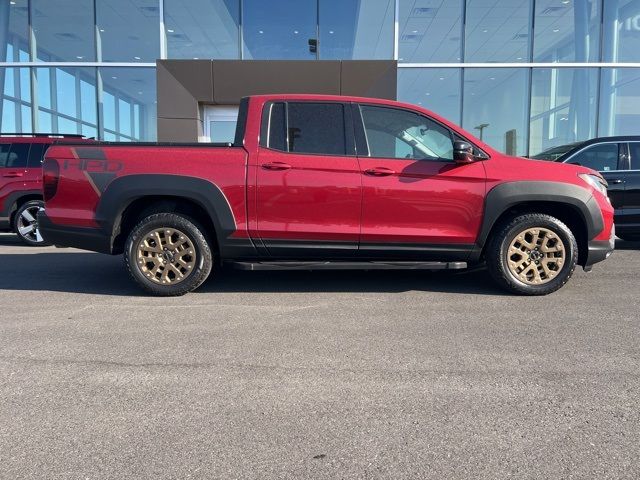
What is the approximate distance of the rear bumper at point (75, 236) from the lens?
16.5ft

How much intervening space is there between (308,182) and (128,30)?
1235 centimetres

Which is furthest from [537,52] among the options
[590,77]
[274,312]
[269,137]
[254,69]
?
[274,312]

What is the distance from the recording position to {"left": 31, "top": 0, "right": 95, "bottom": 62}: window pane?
14625mm

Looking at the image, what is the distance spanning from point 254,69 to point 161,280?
9.66 m

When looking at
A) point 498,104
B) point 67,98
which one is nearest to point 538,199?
point 498,104

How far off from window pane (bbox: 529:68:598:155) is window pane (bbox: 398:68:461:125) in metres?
2.17

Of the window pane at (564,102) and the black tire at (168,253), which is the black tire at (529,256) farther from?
the window pane at (564,102)

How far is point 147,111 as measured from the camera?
14.4 meters

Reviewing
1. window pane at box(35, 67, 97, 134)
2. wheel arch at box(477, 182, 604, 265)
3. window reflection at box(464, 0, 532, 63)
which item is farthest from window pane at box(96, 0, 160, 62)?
wheel arch at box(477, 182, 604, 265)

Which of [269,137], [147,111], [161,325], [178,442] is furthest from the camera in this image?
[147,111]

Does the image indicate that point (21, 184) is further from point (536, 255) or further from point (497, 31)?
point (497, 31)

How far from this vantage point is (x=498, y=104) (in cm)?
1452

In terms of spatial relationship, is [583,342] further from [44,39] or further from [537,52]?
[44,39]

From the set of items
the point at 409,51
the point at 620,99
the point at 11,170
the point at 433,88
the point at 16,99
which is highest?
the point at 409,51
